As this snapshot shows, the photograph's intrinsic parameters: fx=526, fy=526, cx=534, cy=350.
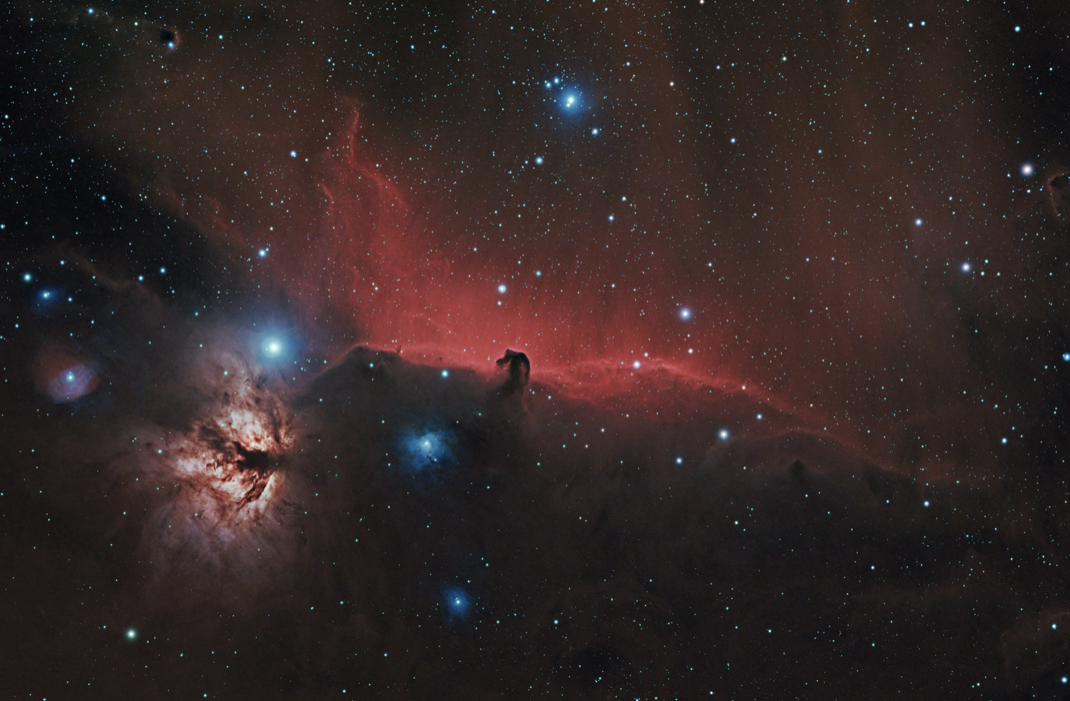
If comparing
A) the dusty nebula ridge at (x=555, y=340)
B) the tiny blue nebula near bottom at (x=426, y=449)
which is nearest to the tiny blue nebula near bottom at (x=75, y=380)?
the dusty nebula ridge at (x=555, y=340)

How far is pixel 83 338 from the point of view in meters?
2.68

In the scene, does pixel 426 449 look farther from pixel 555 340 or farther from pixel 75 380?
pixel 75 380

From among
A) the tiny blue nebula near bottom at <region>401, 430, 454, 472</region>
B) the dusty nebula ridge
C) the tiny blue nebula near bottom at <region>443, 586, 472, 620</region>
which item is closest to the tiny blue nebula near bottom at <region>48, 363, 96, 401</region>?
the dusty nebula ridge

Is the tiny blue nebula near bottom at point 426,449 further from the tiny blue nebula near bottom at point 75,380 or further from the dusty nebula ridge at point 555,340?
the tiny blue nebula near bottom at point 75,380

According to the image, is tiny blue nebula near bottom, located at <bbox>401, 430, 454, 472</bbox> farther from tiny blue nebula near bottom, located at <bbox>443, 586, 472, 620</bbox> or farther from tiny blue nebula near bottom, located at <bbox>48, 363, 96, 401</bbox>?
tiny blue nebula near bottom, located at <bbox>48, 363, 96, 401</bbox>

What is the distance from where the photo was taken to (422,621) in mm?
2754

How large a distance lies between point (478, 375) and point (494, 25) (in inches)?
70.5

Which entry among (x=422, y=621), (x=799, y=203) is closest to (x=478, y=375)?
(x=422, y=621)

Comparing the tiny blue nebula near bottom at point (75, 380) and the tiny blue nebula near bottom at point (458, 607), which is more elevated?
the tiny blue nebula near bottom at point (75, 380)

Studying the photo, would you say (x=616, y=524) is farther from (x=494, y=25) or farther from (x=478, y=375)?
(x=494, y=25)

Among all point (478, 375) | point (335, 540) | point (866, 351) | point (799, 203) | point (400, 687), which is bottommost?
point (400, 687)

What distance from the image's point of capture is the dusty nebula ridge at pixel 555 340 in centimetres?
266

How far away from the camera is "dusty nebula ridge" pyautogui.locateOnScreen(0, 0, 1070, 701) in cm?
266

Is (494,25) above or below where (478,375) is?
above
